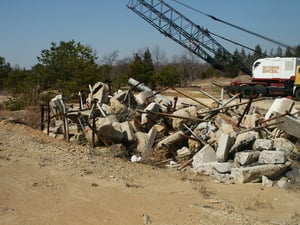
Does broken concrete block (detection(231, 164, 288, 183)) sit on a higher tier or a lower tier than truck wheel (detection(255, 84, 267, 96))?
lower

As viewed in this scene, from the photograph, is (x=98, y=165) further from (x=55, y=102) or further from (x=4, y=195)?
(x=55, y=102)

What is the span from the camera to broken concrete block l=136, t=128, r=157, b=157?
29.8ft

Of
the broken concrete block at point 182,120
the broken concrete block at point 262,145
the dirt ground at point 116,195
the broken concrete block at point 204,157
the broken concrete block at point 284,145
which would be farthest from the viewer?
the broken concrete block at point 182,120

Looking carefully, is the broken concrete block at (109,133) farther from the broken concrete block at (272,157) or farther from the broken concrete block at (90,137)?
the broken concrete block at (272,157)

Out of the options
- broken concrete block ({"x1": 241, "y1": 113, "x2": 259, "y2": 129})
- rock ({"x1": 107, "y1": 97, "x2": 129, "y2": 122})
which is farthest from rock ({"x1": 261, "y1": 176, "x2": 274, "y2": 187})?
rock ({"x1": 107, "y1": 97, "x2": 129, "y2": 122})

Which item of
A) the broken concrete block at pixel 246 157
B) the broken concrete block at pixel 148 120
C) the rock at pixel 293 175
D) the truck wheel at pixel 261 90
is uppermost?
the truck wheel at pixel 261 90

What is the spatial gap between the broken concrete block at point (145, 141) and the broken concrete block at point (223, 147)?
1701 millimetres

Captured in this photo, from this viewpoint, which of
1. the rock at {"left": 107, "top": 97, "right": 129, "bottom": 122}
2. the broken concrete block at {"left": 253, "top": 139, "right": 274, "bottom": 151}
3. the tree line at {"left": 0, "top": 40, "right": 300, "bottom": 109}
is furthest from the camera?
the tree line at {"left": 0, "top": 40, "right": 300, "bottom": 109}

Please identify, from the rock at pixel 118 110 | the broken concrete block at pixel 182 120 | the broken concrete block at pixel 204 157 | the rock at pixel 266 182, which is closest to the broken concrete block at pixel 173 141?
the broken concrete block at pixel 182 120

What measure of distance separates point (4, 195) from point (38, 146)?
2801 mm

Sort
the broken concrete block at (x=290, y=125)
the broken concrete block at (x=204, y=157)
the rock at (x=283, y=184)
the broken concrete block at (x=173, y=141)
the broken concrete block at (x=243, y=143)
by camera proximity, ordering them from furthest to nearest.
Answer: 1. the broken concrete block at (x=173, y=141)
2. the broken concrete block at (x=290, y=125)
3. the broken concrete block at (x=243, y=143)
4. the broken concrete block at (x=204, y=157)
5. the rock at (x=283, y=184)

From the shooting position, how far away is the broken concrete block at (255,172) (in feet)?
23.1

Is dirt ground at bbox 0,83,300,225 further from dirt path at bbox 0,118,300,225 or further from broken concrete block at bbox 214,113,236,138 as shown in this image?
broken concrete block at bbox 214,113,236,138

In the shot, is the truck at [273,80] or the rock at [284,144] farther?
the truck at [273,80]
